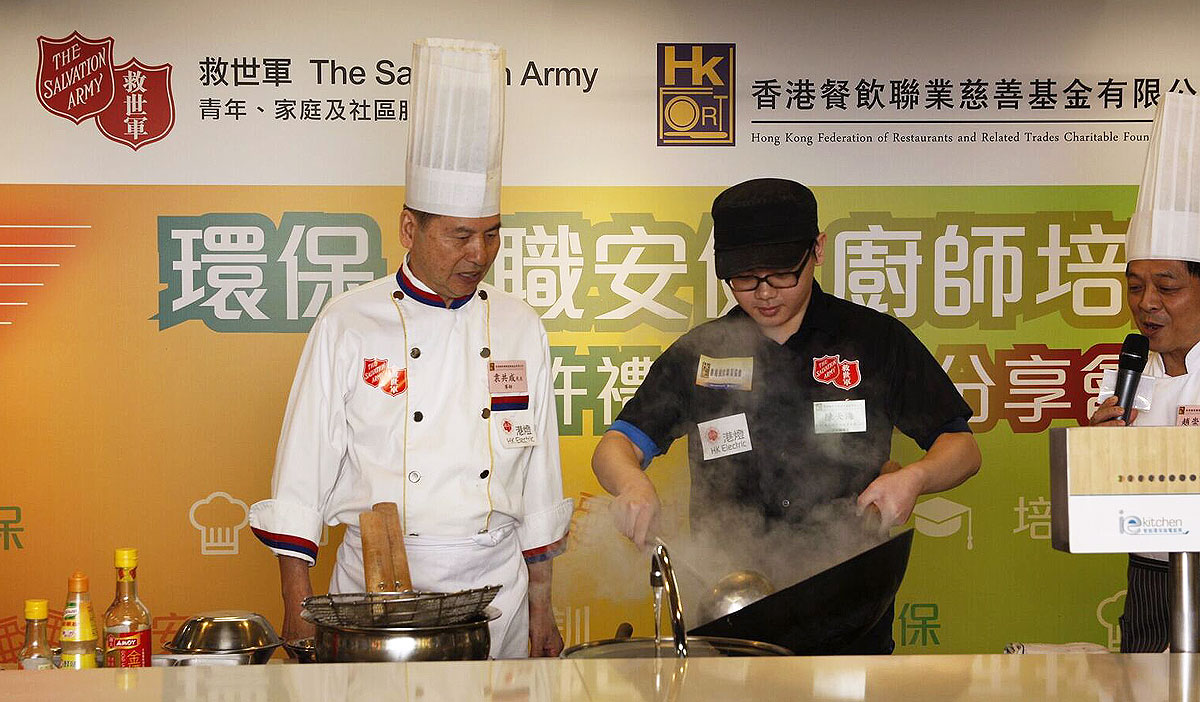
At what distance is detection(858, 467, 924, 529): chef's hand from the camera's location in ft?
8.61

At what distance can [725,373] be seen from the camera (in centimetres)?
313

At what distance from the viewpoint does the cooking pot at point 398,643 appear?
1.68 m

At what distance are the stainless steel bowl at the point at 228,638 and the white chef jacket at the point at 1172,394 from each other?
7.31 ft

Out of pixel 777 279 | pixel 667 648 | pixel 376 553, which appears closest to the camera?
pixel 667 648

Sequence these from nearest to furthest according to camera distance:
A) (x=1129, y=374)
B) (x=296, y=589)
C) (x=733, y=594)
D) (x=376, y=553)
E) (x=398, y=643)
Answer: (x=398, y=643) < (x=376, y=553) < (x=733, y=594) < (x=296, y=589) < (x=1129, y=374)

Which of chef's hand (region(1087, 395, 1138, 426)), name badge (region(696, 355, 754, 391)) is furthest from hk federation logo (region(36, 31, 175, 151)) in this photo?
chef's hand (region(1087, 395, 1138, 426))

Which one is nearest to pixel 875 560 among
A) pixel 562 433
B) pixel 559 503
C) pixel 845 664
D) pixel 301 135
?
pixel 845 664

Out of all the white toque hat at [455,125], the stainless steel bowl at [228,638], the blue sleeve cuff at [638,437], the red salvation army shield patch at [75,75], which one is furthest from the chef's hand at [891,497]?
the red salvation army shield patch at [75,75]

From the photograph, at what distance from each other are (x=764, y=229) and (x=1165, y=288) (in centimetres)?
107

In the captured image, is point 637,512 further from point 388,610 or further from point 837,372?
point 388,610

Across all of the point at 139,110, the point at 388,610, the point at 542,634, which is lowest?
the point at 542,634

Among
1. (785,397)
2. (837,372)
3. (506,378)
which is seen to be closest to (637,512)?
(506,378)

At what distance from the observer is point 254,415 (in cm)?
379

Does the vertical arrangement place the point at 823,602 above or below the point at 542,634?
above
